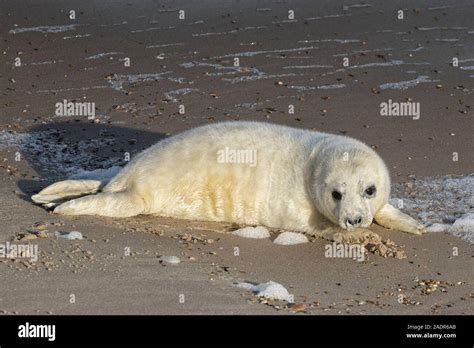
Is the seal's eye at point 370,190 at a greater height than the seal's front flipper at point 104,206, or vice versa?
the seal's eye at point 370,190

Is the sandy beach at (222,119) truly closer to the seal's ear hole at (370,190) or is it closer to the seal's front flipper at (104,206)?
the seal's front flipper at (104,206)

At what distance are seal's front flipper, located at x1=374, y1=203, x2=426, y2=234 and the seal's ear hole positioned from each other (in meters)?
0.34

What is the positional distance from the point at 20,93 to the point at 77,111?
1.03m

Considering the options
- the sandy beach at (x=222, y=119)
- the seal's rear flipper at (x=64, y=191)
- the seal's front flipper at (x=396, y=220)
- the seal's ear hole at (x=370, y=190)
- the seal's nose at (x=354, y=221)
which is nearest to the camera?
the sandy beach at (x=222, y=119)

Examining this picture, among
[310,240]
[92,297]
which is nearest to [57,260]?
[92,297]

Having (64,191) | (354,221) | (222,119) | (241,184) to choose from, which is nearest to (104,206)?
(64,191)

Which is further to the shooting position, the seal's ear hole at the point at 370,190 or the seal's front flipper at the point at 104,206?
the seal's front flipper at the point at 104,206

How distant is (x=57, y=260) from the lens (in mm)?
5863

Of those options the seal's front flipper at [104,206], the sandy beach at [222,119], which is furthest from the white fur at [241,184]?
the sandy beach at [222,119]

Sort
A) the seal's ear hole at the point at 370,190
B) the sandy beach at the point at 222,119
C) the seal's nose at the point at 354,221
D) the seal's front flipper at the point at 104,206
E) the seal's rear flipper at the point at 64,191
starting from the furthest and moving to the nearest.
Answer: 1. the seal's rear flipper at the point at 64,191
2. the seal's front flipper at the point at 104,206
3. the seal's ear hole at the point at 370,190
4. the seal's nose at the point at 354,221
5. the sandy beach at the point at 222,119

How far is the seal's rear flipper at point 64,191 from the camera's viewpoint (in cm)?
718

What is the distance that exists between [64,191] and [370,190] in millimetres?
2207

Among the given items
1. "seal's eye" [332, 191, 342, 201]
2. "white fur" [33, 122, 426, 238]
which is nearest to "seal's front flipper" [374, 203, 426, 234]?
"white fur" [33, 122, 426, 238]

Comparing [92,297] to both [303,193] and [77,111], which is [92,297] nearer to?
[303,193]
